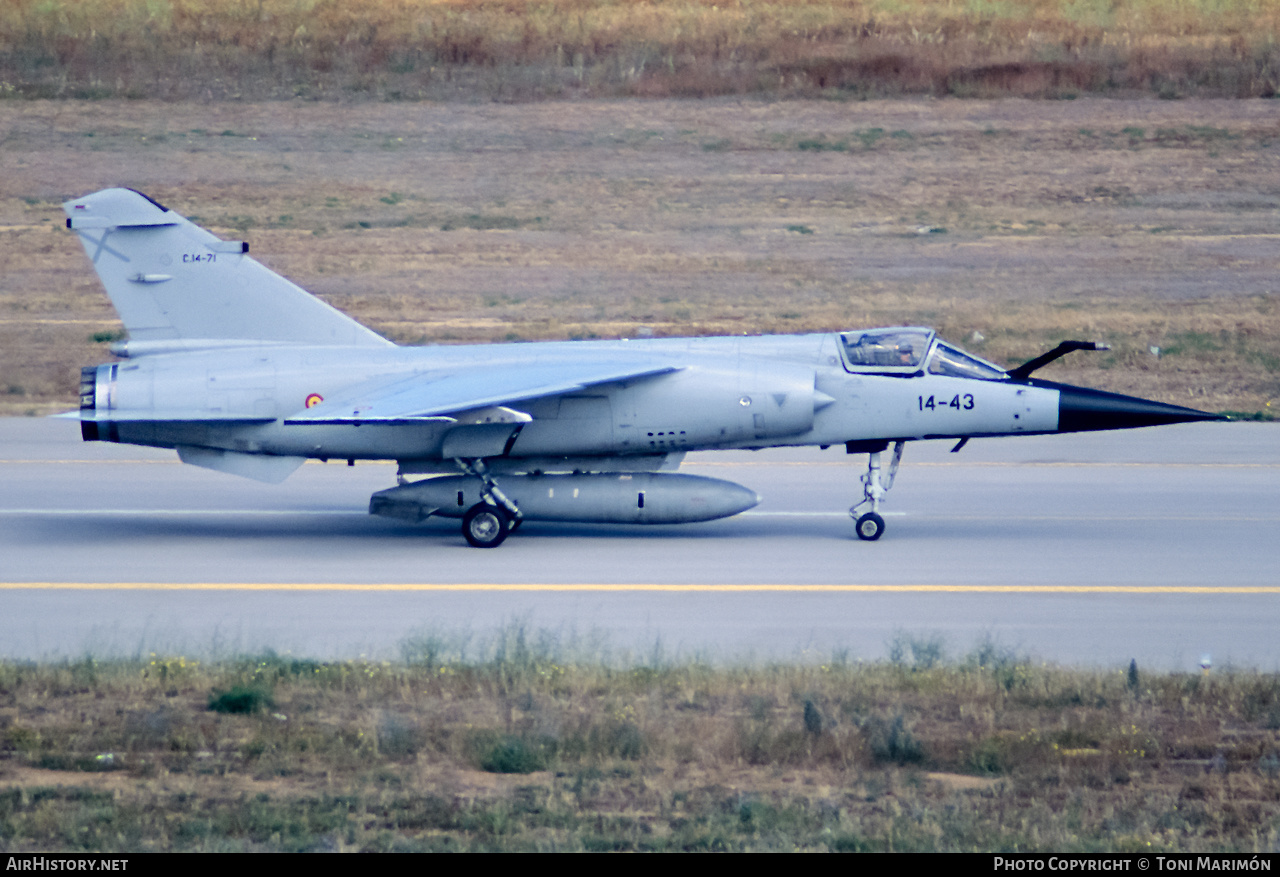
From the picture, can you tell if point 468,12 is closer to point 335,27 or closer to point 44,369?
point 335,27

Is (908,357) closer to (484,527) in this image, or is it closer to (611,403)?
(611,403)

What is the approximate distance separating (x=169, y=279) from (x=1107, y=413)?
9772 millimetres

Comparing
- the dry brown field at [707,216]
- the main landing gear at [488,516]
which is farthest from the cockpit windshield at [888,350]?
the dry brown field at [707,216]

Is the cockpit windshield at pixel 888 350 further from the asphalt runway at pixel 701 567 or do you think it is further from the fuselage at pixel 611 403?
the asphalt runway at pixel 701 567

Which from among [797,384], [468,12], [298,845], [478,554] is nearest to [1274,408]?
[797,384]

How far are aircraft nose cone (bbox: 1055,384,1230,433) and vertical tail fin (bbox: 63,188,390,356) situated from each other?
769cm

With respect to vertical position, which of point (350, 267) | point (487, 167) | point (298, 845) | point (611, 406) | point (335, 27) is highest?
point (335, 27)

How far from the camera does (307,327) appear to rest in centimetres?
1551

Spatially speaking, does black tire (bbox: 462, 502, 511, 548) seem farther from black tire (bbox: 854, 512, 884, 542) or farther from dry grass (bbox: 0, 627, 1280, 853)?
dry grass (bbox: 0, 627, 1280, 853)

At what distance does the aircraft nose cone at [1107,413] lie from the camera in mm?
14914

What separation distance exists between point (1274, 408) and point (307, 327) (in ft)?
53.3
